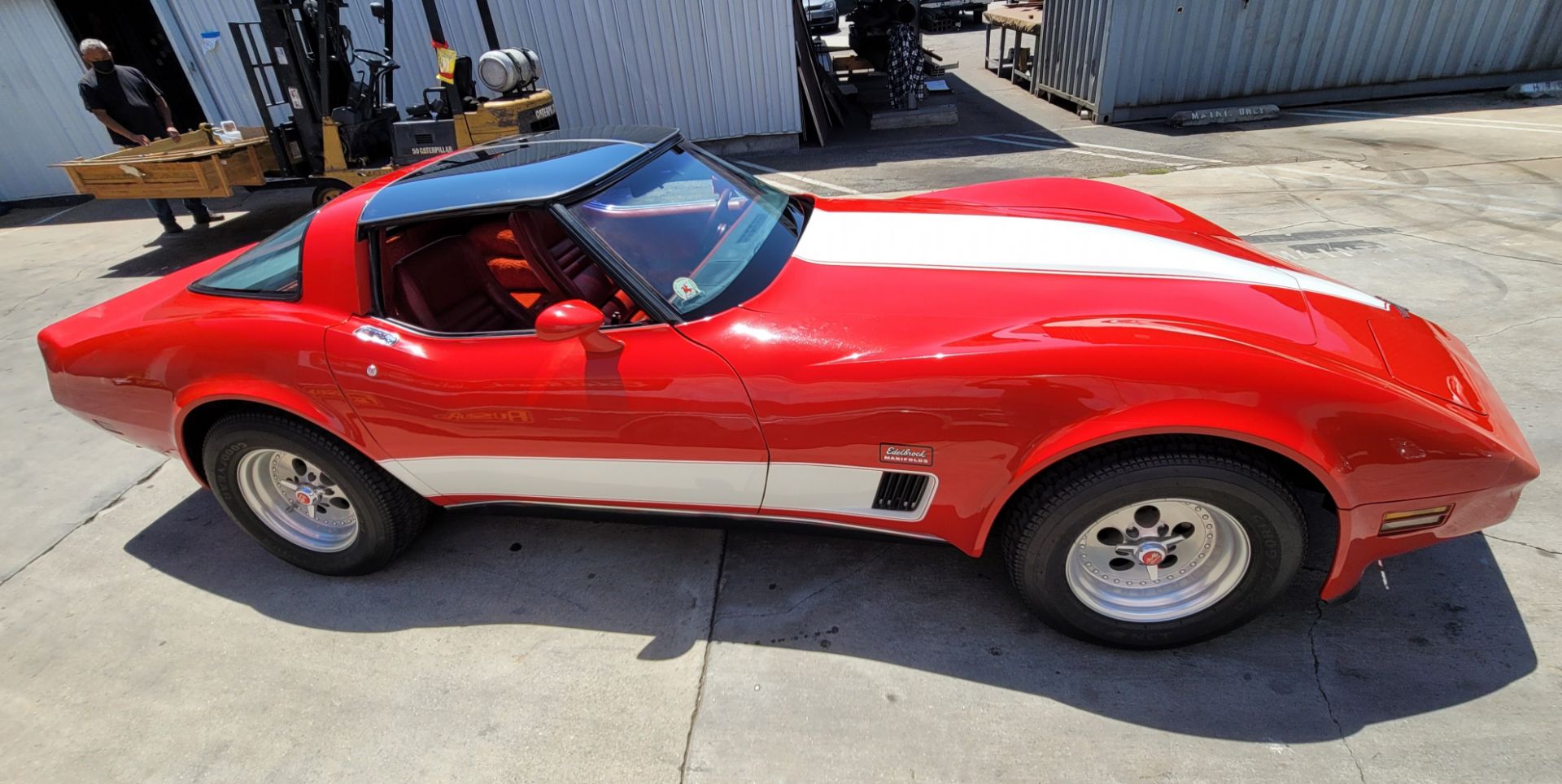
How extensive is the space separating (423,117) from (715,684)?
6.68m

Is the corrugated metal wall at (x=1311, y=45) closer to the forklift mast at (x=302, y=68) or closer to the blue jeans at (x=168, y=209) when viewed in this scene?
the forklift mast at (x=302, y=68)

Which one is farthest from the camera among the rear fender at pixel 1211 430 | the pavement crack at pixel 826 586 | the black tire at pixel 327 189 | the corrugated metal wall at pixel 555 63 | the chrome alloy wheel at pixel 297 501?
the corrugated metal wall at pixel 555 63

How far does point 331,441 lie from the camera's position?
2543 millimetres

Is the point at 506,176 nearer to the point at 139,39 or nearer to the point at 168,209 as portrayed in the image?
the point at 168,209

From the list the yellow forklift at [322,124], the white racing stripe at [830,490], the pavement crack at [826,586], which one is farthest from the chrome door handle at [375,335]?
the yellow forklift at [322,124]

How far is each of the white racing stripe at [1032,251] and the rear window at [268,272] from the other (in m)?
1.75

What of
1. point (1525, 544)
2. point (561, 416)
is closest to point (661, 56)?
point (561, 416)

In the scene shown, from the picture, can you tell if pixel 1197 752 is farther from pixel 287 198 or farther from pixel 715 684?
pixel 287 198

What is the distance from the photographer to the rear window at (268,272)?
2533 mm

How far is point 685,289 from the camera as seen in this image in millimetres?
2262

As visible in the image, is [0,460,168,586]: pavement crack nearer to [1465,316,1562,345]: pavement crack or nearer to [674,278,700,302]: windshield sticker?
[674,278,700,302]: windshield sticker

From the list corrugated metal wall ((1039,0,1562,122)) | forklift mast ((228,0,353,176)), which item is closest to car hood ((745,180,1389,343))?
forklift mast ((228,0,353,176))

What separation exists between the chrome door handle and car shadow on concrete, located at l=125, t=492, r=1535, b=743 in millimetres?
971

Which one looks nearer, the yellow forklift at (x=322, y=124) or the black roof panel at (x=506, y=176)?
the black roof panel at (x=506, y=176)
